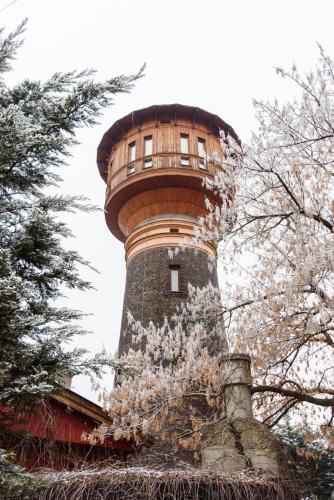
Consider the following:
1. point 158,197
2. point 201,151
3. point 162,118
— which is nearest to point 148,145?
point 162,118

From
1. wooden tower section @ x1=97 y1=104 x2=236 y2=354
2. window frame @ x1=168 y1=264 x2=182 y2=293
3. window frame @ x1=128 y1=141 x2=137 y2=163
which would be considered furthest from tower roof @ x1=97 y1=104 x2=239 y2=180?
window frame @ x1=168 y1=264 x2=182 y2=293

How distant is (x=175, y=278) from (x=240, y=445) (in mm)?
9841

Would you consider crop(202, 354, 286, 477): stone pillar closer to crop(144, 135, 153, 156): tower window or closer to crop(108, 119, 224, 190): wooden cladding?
crop(108, 119, 224, 190): wooden cladding

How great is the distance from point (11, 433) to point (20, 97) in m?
3.35

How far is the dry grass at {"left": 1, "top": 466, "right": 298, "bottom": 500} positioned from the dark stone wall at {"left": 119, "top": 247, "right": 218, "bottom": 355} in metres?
9.36

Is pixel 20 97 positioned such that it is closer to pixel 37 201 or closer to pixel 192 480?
pixel 37 201

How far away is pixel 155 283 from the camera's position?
1372 centimetres

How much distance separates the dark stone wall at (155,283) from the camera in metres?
13.2

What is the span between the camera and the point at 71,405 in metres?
8.27

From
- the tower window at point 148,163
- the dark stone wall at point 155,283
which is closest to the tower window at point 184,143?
the tower window at point 148,163

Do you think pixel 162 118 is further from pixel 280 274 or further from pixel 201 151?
pixel 280 274

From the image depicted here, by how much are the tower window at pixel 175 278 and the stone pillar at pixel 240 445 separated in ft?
Result: 29.4

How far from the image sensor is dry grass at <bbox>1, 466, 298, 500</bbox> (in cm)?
331

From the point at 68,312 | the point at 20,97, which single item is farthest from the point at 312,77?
the point at 68,312
